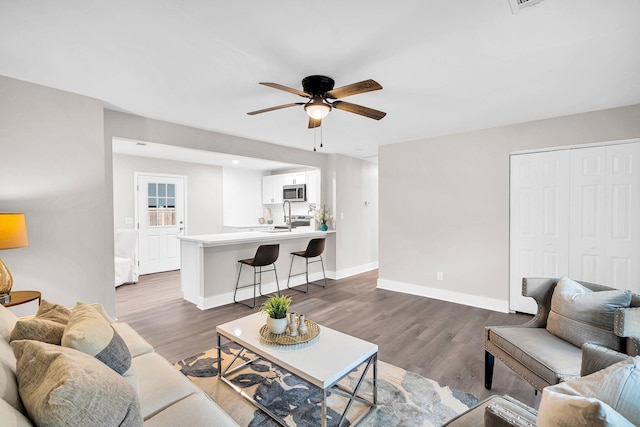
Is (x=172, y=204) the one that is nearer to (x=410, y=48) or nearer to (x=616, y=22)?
(x=410, y=48)

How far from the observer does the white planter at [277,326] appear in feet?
6.70

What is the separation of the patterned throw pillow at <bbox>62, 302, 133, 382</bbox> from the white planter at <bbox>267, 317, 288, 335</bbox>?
2.84ft

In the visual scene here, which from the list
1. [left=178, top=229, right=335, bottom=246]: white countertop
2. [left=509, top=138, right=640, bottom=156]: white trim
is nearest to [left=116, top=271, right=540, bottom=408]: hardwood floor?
[left=178, top=229, right=335, bottom=246]: white countertop

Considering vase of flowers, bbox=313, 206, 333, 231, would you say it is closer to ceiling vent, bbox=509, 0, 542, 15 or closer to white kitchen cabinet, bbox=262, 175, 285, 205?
white kitchen cabinet, bbox=262, 175, 285, 205

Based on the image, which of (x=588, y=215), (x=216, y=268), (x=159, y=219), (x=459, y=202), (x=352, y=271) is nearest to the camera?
(x=588, y=215)

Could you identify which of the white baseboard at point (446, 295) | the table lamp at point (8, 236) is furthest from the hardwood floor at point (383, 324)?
the table lamp at point (8, 236)

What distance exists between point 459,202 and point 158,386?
4088 mm

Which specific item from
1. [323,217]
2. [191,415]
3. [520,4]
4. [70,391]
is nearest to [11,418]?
[70,391]

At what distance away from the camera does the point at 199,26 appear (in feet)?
5.87

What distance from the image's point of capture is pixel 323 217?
5656 mm

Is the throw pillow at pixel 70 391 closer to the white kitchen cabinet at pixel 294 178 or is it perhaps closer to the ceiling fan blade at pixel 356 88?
the ceiling fan blade at pixel 356 88

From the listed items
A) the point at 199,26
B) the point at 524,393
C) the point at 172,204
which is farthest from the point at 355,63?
the point at 172,204

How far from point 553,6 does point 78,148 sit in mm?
3836

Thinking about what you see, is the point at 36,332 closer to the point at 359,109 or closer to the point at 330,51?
the point at 330,51
